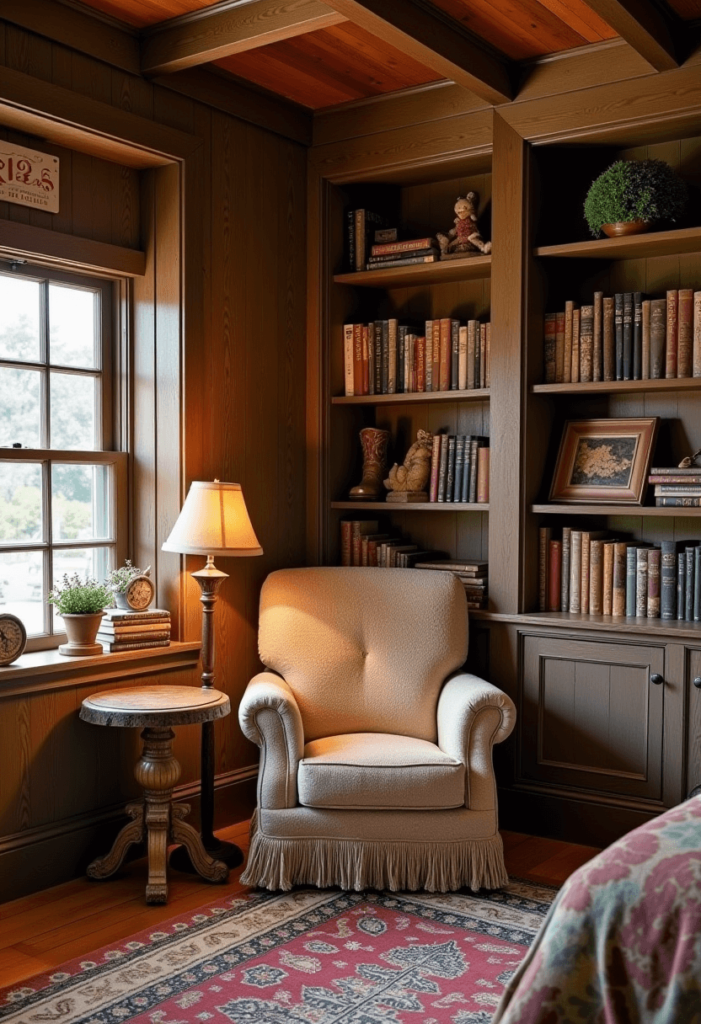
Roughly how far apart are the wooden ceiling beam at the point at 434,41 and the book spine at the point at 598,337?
0.79 metres

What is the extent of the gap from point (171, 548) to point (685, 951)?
2.30m

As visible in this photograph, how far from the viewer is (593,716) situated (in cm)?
374

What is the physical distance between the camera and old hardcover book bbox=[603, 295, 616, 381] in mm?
3785

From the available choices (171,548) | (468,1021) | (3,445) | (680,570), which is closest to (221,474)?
(171,548)

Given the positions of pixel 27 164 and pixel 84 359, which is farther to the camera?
pixel 84 359

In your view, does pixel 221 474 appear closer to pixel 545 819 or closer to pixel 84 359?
pixel 84 359

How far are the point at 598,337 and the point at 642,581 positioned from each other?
2.89 ft

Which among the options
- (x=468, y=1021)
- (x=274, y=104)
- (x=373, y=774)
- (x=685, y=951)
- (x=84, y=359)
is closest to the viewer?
(x=685, y=951)

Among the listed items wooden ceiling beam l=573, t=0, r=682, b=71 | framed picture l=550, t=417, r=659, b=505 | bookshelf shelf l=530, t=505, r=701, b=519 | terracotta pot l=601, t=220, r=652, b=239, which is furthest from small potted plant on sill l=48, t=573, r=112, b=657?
wooden ceiling beam l=573, t=0, r=682, b=71

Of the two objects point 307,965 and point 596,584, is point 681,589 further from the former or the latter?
point 307,965

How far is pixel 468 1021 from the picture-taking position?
249 cm

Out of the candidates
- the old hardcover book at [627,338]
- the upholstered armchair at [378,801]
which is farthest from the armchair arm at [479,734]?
the old hardcover book at [627,338]

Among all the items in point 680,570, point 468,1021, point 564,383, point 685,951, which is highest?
point 564,383

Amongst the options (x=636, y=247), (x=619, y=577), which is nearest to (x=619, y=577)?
(x=619, y=577)
